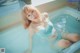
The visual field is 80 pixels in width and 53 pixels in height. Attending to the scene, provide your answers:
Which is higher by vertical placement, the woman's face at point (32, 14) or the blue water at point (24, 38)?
the woman's face at point (32, 14)

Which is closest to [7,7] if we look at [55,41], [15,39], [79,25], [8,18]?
[8,18]

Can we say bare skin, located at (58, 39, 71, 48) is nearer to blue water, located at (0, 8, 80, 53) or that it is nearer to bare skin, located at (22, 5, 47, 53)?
blue water, located at (0, 8, 80, 53)

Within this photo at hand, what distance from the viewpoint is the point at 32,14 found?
1.12 metres

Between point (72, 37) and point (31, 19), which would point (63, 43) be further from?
point (31, 19)

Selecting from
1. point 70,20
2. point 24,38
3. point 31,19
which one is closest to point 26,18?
point 31,19

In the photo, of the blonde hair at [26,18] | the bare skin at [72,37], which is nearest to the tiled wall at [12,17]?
the blonde hair at [26,18]

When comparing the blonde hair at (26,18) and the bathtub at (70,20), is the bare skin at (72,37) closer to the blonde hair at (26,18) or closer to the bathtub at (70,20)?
the bathtub at (70,20)

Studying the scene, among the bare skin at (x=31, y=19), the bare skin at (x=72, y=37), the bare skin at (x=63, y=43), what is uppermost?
the bare skin at (x=31, y=19)

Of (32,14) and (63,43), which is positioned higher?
(32,14)

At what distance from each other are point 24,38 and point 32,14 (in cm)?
17

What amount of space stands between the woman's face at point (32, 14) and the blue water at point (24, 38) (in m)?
0.09

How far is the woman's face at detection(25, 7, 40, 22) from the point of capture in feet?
3.69

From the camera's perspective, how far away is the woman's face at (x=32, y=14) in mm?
1126

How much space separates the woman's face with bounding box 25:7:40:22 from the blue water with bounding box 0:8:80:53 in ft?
0.29
